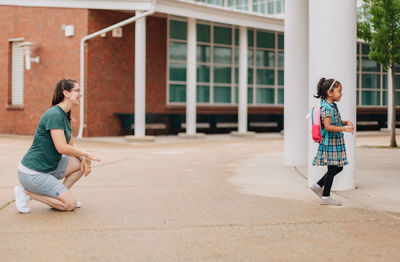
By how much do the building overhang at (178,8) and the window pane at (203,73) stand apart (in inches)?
94.7

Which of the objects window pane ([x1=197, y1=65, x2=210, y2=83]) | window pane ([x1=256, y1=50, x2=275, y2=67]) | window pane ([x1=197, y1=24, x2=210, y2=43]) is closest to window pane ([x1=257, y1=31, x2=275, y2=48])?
window pane ([x1=256, y1=50, x2=275, y2=67])

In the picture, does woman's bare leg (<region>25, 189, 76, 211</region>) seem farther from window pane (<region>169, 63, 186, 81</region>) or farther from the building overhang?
window pane (<region>169, 63, 186, 81</region>)

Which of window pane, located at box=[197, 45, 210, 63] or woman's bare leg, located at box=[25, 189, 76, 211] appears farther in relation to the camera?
window pane, located at box=[197, 45, 210, 63]

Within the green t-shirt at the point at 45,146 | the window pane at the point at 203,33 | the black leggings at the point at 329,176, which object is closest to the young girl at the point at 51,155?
the green t-shirt at the point at 45,146

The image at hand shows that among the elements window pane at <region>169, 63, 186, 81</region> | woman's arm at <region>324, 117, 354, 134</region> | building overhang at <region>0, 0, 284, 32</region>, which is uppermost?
building overhang at <region>0, 0, 284, 32</region>

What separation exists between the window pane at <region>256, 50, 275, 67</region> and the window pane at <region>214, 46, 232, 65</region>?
170cm

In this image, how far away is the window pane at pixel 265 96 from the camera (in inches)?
1052

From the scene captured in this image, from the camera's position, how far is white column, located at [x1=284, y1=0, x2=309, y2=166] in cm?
1121

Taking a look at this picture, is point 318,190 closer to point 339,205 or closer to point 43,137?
point 339,205

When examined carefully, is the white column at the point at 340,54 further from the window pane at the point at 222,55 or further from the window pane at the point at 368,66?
the window pane at the point at 368,66

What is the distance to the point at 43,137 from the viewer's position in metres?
6.11

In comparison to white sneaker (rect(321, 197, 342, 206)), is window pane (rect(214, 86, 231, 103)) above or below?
above

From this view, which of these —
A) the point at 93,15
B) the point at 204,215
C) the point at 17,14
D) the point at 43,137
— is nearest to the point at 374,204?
the point at 204,215

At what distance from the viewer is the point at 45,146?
6117mm
